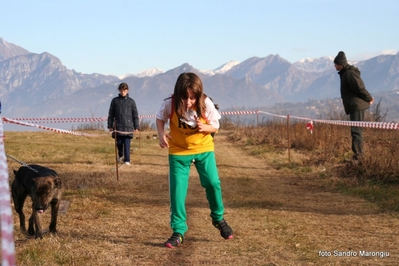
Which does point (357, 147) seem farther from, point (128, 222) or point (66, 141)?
point (66, 141)

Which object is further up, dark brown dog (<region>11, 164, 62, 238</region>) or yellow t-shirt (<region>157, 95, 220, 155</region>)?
yellow t-shirt (<region>157, 95, 220, 155</region>)

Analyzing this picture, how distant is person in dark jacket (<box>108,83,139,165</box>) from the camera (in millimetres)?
12617

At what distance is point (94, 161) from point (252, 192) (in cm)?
526

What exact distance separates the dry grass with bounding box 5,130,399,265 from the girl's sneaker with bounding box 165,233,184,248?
0.22 ft

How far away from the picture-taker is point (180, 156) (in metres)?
5.76

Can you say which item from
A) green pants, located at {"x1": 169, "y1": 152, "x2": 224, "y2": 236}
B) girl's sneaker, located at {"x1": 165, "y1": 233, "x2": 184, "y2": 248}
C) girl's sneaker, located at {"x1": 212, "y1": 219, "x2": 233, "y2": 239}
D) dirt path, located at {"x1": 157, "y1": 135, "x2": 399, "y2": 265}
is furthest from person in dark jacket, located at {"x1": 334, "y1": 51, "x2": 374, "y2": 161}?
girl's sneaker, located at {"x1": 165, "y1": 233, "x2": 184, "y2": 248}

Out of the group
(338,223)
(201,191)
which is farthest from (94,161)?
(338,223)

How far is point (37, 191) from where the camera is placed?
5758mm

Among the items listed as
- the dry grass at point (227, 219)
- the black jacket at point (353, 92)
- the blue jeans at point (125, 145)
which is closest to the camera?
the dry grass at point (227, 219)

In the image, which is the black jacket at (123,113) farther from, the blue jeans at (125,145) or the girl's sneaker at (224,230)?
the girl's sneaker at (224,230)

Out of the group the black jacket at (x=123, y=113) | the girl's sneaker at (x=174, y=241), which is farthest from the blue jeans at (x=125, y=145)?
the girl's sneaker at (x=174, y=241)

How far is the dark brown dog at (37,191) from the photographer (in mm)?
5766

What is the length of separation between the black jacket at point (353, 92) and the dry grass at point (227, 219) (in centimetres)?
147

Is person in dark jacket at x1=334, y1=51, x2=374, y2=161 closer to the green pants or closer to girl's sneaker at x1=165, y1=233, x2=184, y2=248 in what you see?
the green pants
